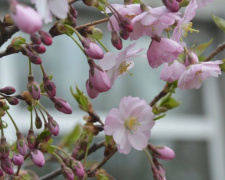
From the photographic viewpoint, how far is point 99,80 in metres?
0.59

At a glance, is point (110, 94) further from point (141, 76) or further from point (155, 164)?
point (155, 164)

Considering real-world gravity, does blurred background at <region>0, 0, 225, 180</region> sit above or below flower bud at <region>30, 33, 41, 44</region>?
below

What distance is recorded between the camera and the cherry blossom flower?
17.9 inches

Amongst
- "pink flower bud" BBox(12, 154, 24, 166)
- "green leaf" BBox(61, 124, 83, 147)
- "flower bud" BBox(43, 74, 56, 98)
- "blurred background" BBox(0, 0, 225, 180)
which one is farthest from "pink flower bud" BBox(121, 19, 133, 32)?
"blurred background" BBox(0, 0, 225, 180)

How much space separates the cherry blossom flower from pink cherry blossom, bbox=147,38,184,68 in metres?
0.14

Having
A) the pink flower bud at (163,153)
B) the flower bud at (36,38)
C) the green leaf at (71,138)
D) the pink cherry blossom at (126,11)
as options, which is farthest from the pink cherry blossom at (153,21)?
the green leaf at (71,138)

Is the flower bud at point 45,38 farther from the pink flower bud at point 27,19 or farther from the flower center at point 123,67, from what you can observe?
the flower center at point 123,67

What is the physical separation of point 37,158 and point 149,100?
11.8 feet

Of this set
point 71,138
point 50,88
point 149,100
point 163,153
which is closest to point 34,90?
point 50,88

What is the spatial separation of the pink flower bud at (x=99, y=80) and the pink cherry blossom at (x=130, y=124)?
11cm

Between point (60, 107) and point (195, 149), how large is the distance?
13.0 feet

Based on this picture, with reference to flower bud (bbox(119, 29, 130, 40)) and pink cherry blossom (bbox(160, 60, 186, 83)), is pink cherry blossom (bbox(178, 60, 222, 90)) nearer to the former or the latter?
pink cherry blossom (bbox(160, 60, 186, 83))

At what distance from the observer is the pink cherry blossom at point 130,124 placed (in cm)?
71

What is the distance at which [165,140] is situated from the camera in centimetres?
432
